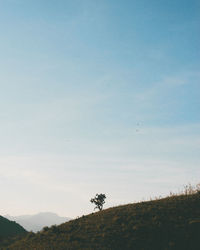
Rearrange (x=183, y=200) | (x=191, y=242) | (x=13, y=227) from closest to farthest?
(x=191, y=242), (x=183, y=200), (x=13, y=227)

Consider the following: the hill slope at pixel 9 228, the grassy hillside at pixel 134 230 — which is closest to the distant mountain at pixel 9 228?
the hill slope at pixel 9 228

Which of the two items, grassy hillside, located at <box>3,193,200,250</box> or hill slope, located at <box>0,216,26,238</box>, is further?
hill slope, located at <box>0,216,26,238</box>

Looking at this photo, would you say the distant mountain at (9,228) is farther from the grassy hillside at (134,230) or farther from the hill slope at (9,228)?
the grassy hillside at (134,230)

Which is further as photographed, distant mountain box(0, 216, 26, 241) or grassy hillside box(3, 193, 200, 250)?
distant mountain box(0, 216, 26, 241)

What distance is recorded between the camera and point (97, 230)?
28.5 metres

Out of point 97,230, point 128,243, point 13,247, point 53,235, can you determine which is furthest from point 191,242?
point 13,247

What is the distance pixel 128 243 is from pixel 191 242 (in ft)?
19.1

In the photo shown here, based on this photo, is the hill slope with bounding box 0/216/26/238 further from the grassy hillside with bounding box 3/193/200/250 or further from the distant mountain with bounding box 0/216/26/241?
the grassy hillside with bounding box 3/193/200/250

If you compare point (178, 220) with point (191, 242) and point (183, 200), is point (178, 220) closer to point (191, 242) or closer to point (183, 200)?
point (191, 242)

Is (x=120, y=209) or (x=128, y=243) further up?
(x=120, y=209)

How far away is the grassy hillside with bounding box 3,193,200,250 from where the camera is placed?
24547 millimetres

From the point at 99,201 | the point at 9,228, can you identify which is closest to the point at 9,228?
the point at 9,228

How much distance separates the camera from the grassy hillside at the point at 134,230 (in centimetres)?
2455

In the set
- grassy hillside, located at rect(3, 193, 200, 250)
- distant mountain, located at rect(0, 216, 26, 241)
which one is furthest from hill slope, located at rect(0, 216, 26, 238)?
grassy hillside, located at rect(3, 193, 200, 250)
